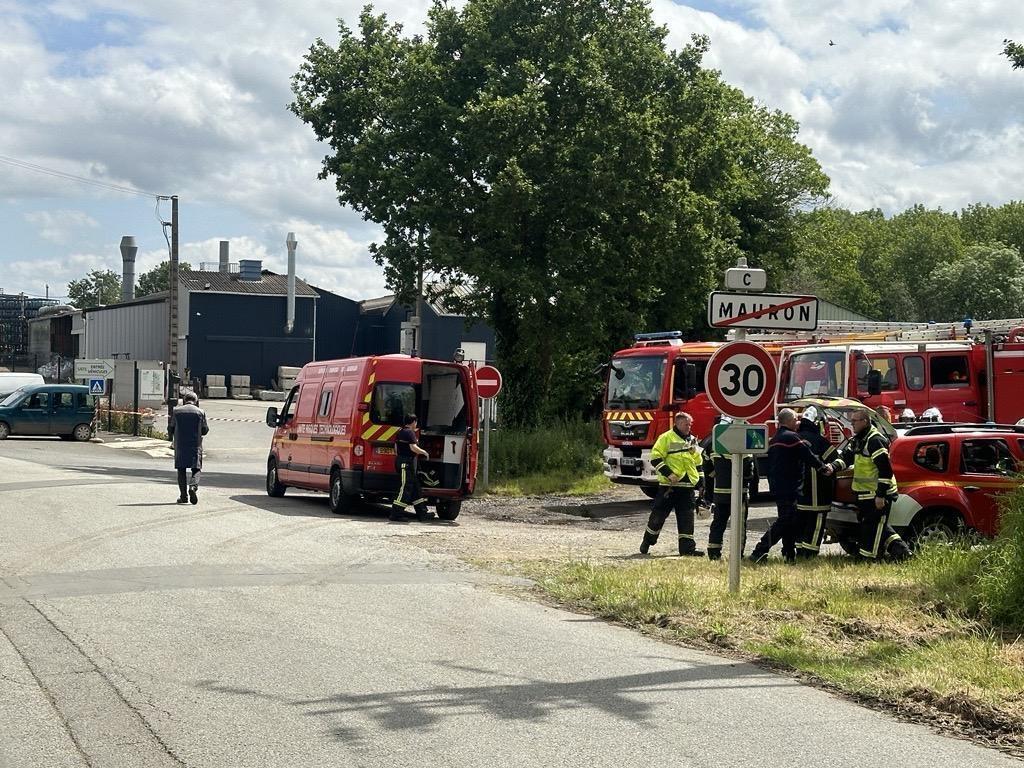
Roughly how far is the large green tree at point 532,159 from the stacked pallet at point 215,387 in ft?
151

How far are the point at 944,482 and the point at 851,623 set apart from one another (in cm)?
498

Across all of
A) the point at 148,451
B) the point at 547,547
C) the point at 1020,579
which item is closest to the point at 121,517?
the point at 547,547

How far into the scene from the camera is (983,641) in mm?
9156

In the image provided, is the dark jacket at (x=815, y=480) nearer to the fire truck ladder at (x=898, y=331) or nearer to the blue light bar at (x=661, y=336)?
the fire truck ladder at (x=898, y=331)

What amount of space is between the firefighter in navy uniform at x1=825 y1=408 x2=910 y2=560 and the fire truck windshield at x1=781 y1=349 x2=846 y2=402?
817cm

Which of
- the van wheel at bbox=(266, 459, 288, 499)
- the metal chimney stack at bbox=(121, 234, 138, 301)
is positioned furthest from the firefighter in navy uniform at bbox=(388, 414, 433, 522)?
the metal chimney stack at bbox=(121, 234, 138, 301)

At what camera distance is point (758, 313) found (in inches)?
452

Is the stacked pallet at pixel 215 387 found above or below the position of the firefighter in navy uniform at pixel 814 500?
above

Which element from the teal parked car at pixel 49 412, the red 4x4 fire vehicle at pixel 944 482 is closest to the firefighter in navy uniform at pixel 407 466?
the red 4x4 fire vehicle at pixel 944 482

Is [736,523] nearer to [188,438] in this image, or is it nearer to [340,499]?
[340,499]

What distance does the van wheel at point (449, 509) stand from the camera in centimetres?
2067

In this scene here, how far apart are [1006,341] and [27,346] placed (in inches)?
4431

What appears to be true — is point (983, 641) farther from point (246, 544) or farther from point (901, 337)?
point (901, 337)

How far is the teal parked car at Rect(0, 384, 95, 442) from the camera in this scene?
4250cm
